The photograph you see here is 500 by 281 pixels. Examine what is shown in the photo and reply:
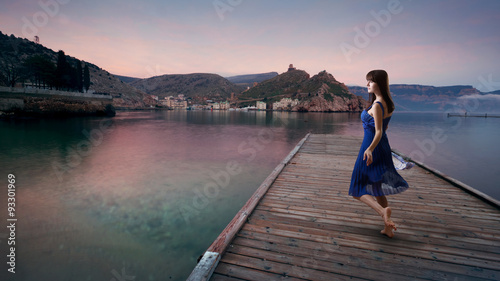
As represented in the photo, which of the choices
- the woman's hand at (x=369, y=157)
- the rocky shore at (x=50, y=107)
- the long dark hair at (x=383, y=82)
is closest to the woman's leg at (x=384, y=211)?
the woman's hand at (x=369, y=157)

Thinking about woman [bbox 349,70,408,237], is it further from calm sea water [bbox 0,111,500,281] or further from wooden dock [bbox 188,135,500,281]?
calm sea water [bbox 0,111,500,281]

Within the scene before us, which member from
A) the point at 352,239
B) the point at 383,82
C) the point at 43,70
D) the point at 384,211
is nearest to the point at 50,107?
the point at 43,70

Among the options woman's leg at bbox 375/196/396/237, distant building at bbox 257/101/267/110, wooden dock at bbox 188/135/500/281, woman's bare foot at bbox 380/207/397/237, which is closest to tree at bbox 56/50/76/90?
wooden dock at bbox 188/135/500/281

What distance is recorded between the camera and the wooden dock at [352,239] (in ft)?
10.2

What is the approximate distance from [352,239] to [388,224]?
2.22 ft

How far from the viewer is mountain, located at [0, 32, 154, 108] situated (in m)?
60.8

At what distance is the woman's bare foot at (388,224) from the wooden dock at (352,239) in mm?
101

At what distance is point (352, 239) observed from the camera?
3.93 metres

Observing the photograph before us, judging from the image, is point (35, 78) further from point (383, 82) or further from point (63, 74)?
point (383, 82)

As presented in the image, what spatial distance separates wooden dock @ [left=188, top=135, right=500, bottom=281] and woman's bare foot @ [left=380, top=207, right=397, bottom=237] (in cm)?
10

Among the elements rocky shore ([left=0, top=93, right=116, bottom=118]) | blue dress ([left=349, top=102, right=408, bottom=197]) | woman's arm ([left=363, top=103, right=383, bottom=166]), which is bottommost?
blue dress ([left=349, top=102, right=408, bottom=197])

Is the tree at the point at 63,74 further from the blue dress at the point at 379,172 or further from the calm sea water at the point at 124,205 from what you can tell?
the blue dress at the point at 379,172

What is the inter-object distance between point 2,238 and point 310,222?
8256 millimetres

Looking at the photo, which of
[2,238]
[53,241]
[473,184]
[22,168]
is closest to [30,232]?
[2,238]
